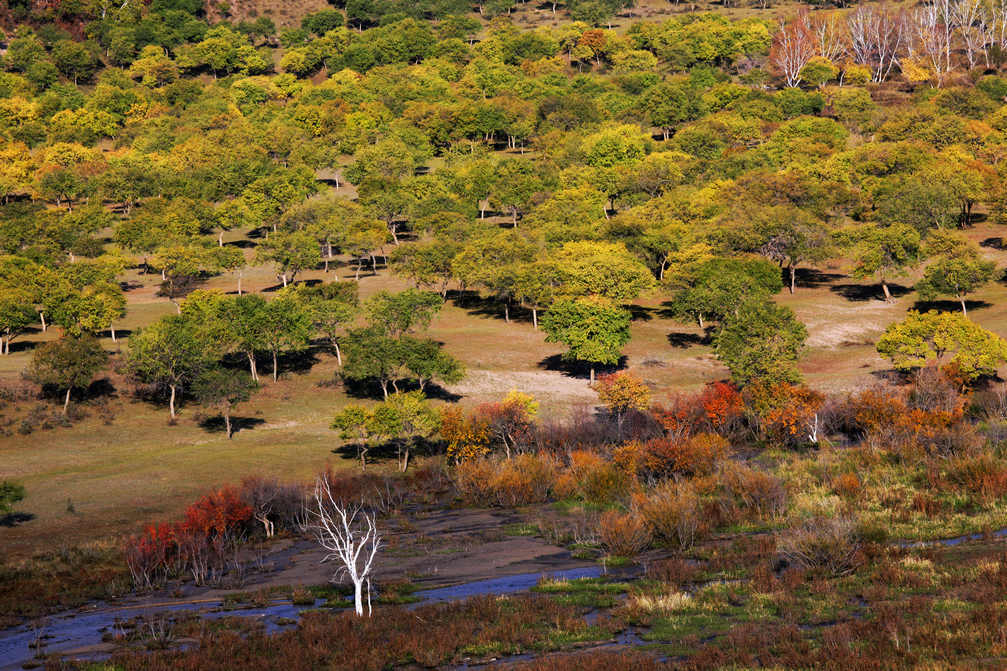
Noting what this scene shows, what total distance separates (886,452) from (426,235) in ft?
→ 348

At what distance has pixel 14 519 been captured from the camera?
60969 millimetres

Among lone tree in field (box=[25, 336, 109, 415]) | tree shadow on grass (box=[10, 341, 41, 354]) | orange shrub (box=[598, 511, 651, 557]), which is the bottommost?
orange shrub (box=[598, 511, 651, 557])

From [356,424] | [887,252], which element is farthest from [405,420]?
[887,252]

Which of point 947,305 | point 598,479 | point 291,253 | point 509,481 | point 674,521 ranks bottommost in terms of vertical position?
point 509,481

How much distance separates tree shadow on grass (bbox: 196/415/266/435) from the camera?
87062 mm

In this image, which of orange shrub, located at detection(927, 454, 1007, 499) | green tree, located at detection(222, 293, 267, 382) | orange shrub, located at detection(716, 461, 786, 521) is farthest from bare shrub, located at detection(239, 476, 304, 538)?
orange shrub, located at detection(927, 454, 1007, 499)

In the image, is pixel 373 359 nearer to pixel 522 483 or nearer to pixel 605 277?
pixel 522 483

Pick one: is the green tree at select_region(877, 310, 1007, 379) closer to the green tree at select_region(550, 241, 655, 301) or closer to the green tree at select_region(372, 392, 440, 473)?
the green tree at select_region(550, 241, 655, 301)

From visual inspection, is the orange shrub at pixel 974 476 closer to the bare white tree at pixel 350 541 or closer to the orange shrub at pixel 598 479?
the orange shrub at pixel 598 479

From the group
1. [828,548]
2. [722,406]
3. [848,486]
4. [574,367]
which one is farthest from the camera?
[574,367]

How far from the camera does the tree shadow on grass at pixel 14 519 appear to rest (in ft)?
197

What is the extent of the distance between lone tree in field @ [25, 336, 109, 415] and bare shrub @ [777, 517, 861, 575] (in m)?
70.6

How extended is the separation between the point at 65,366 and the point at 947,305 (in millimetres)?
101605

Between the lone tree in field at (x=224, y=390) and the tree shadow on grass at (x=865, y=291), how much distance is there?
82102mm
